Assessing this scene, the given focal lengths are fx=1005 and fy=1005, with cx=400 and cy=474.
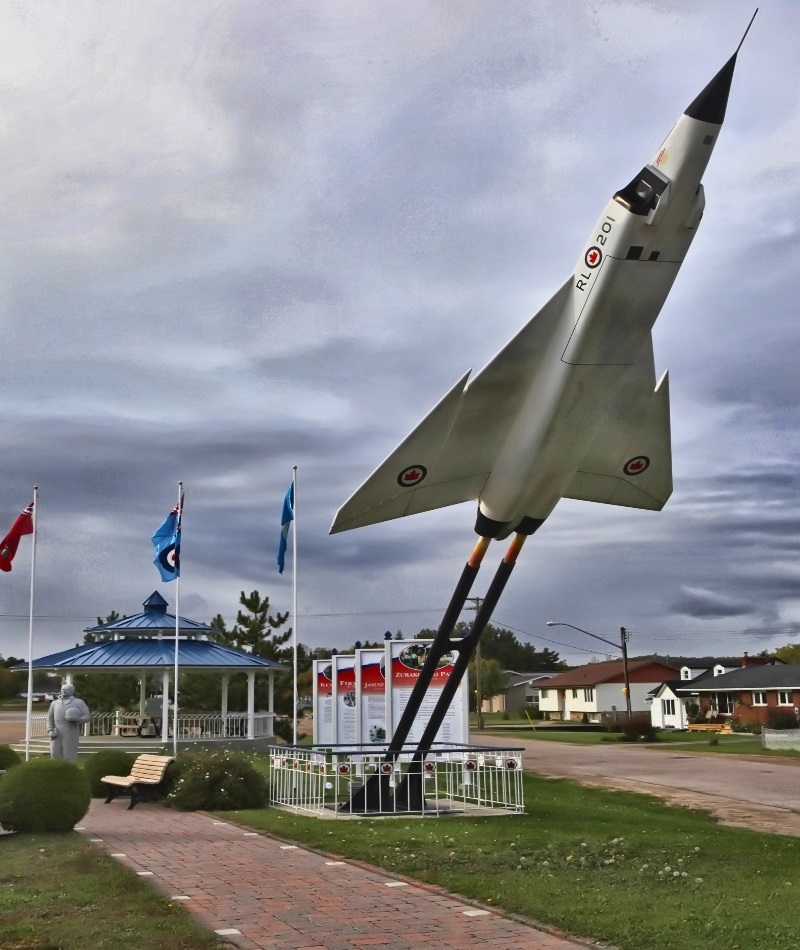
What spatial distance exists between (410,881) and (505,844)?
232cm

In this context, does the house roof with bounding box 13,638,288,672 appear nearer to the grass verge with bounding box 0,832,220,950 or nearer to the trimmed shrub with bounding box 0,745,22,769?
the trimmed shrub with bounding box 0,745,22,769

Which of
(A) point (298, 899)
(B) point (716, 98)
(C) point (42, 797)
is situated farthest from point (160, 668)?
(B) point (716, 98)

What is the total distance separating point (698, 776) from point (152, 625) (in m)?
17.2

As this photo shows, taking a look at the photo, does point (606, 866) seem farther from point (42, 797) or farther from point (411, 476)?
point (42, 797)

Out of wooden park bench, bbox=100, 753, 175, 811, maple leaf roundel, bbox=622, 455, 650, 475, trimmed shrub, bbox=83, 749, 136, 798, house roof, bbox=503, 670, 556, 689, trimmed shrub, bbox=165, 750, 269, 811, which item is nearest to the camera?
maple leaf roundel, bbox=622, 455, 650, 475

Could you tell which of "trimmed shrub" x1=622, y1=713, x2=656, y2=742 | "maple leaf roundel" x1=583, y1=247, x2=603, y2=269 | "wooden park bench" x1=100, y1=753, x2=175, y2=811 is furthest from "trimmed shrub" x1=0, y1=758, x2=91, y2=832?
"trimmed shrub" x1=622, y1=713, x2=656, y2=742

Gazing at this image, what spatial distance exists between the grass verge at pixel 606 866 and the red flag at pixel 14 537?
1044cm

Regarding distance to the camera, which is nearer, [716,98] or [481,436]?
[716,98]

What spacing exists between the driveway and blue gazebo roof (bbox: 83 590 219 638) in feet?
37.3

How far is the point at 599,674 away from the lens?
223 ft

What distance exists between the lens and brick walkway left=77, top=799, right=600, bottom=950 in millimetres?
6883

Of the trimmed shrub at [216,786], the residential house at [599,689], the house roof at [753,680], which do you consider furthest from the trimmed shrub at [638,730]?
the trimmed shrub at [216,786]

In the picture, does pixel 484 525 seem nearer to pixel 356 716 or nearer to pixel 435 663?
pixel 435 663

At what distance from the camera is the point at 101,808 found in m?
15.4
